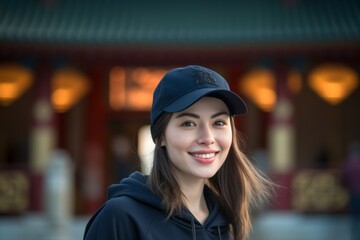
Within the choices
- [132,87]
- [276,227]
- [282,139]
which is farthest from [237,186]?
[132,87]

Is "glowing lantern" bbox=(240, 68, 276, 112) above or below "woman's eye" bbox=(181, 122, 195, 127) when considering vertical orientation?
below

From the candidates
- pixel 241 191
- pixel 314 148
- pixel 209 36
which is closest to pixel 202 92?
pixel 241 191

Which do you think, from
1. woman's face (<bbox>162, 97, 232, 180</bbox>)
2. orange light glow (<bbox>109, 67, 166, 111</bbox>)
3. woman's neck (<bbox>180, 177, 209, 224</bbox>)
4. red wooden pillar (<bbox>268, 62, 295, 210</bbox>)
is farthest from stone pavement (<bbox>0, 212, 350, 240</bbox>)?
woman's face (<bbox>162, 97, 232, 180</bbox>)

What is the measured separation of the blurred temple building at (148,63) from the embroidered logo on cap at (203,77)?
994 centimetres

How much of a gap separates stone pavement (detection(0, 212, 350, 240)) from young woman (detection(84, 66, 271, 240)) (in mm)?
9236

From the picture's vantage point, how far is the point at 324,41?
12.8 meters

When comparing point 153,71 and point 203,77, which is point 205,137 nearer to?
point 203,77

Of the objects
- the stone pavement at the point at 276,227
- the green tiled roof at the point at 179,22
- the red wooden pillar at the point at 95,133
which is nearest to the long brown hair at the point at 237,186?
the stone pavement at the point at 276,227

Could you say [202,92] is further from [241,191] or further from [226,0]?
[226,0]

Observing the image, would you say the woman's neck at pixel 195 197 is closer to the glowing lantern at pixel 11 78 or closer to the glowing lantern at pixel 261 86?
the glowing lantern at pixel 261 86

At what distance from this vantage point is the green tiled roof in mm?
12945

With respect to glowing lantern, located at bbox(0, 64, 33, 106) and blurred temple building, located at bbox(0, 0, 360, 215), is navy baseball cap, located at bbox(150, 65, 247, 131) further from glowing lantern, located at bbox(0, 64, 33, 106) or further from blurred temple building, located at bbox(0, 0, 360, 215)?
glowing lantern, located at bbox(0, 64, 33, 106)

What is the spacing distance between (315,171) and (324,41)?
2359 millimetres

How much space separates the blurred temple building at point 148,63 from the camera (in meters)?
13.0
